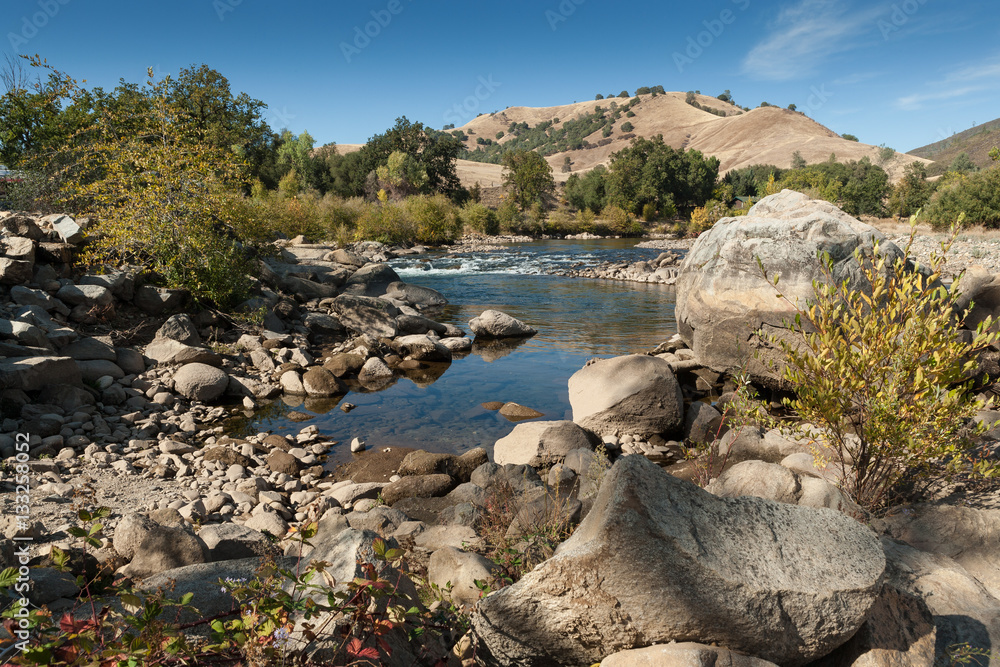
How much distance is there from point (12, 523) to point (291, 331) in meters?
9.04

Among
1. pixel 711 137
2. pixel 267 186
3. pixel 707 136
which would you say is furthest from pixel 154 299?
pixel 707 136

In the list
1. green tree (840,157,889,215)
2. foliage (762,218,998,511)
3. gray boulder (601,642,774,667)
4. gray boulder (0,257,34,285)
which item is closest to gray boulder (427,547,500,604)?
gray boulder (601,642,774,667)

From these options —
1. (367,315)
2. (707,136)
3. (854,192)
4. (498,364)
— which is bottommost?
(498,364)

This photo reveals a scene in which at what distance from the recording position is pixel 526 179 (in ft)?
213

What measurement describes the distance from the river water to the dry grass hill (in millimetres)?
67289

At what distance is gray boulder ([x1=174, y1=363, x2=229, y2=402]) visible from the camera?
9180mm

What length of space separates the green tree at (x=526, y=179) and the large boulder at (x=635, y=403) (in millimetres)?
55065

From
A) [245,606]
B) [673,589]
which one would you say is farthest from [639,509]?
[245,606]

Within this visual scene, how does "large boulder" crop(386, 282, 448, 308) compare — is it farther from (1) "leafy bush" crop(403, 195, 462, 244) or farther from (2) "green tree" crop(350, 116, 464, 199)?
(2) "green tree" crop(350, 116, 464, 199)

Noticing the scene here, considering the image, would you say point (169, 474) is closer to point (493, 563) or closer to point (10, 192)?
point (493, 563)

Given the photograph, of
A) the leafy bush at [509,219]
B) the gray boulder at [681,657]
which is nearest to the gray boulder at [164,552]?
the gray boulder at [681,657]

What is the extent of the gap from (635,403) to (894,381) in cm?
460

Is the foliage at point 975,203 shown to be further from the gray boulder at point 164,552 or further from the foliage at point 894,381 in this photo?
the gray boulder at point 164,552

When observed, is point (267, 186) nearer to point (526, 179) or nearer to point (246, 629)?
point (526, 179)
